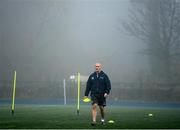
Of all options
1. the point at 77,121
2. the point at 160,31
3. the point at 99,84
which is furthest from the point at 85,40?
the point at 99,84

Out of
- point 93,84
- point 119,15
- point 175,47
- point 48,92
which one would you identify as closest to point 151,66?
point 175,47

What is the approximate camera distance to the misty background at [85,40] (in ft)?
127

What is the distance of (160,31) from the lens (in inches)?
1533

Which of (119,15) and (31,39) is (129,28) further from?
(31,39)

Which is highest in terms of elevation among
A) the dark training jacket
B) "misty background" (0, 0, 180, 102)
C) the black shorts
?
"misty background" (0, 0, 180, 102)

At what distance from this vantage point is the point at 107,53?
132 ft

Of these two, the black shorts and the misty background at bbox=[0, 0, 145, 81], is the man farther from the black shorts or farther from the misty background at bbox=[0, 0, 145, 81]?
the misty background at bbox=[0, 0, 145, 81]


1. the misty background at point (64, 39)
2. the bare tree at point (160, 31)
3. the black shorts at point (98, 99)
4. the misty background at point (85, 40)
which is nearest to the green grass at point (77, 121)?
the black shorts at point (98, 99)

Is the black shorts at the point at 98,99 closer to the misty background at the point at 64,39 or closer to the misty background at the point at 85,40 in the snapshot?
the misty background at the point at 85,40

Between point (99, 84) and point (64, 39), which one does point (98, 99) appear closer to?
point (99, 84)

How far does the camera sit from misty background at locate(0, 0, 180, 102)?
38.6 meters

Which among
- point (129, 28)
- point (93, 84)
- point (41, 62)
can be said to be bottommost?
point (93, 84)

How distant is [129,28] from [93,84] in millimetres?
25721

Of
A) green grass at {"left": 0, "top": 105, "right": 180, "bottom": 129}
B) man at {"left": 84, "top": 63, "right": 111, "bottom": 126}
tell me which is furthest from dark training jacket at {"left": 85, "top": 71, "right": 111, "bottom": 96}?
green grass at {"left": 0, "top": 105, "right": 180, "bottom": 129}
